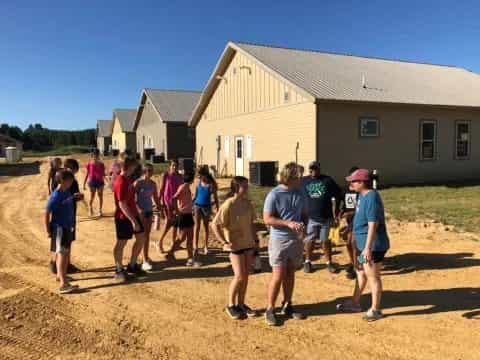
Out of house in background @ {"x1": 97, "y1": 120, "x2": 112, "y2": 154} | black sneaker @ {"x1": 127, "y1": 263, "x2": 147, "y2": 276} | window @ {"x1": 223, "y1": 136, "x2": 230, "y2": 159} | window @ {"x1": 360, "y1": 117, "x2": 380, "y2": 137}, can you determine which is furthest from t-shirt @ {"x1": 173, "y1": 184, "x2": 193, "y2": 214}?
house in background @ {"x1": 97, "y1": 120, "x2": 112, "y2": 154}

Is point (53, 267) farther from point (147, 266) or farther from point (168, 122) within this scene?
point (168, 122)

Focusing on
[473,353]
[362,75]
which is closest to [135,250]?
[473,353]

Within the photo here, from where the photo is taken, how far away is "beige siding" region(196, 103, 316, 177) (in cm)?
1427

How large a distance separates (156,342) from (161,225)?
567 centimetres

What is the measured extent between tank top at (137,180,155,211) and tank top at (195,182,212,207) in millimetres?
756

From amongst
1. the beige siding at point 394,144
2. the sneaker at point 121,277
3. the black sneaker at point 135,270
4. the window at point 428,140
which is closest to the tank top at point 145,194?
the black sneaker at point 135,270

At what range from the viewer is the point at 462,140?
673 inches

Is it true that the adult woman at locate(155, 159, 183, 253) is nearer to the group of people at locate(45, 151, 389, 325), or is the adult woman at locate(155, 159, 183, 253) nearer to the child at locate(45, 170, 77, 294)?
→ the group of people at locate(45, 151, 389, 325)

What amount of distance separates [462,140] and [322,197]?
14.1m

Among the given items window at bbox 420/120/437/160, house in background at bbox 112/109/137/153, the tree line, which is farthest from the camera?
the tree line

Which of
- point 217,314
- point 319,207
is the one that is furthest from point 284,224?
point 319,207

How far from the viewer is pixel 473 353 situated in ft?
11.6

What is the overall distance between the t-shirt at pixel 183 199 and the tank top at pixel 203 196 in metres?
0.26

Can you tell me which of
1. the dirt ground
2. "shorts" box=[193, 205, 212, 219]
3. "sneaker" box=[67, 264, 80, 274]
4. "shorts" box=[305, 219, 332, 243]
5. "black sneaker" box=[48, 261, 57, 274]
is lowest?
the dirt ground
